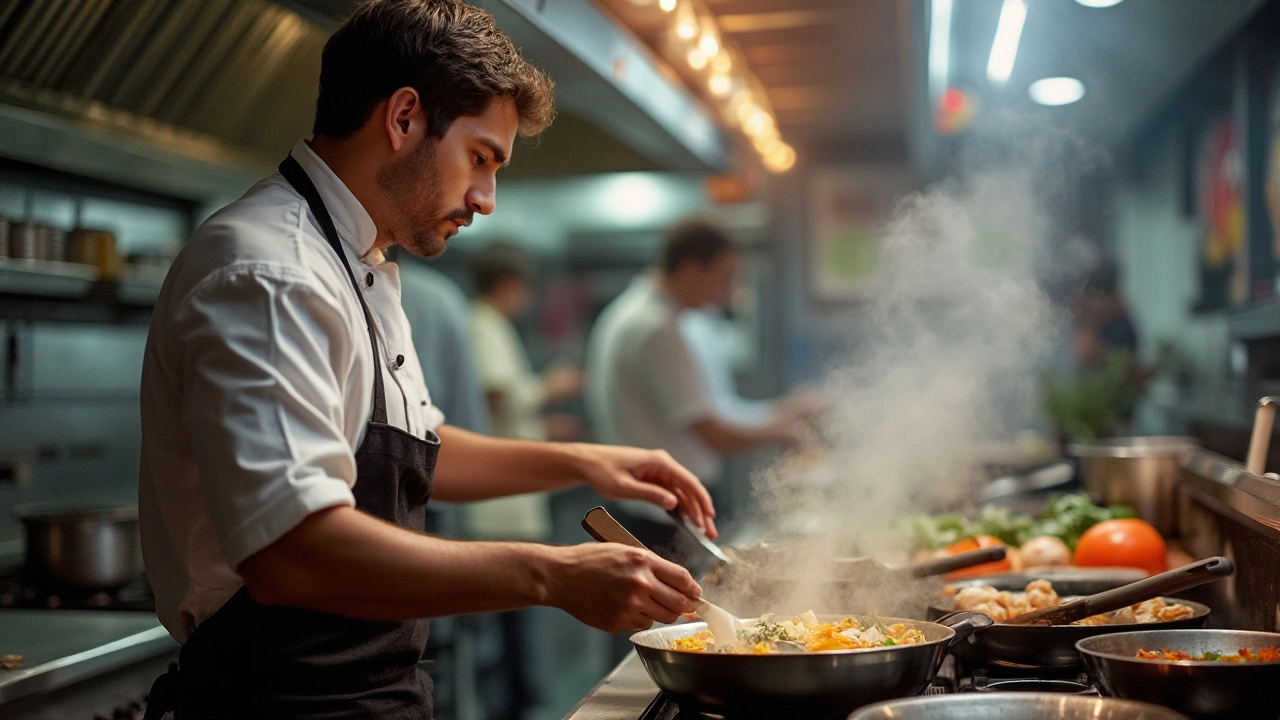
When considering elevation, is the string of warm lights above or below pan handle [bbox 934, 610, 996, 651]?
above

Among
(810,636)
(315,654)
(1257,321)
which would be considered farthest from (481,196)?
(1257,321)

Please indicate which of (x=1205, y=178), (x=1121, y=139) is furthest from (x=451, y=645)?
(x=1121, y=139)

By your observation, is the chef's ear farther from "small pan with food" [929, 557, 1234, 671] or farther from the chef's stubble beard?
"small pan with food" [929, 557, 1234, 671]

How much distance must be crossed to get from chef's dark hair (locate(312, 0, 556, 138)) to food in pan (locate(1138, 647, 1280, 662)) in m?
1.16

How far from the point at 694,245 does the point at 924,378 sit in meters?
1.11

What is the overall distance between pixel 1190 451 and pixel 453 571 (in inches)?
89.7

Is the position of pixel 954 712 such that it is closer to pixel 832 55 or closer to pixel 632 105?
pixel 632 105

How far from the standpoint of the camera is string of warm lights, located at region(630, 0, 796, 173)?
135 inches

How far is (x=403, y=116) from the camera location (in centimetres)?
157

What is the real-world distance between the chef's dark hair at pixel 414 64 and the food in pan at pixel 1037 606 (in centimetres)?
107

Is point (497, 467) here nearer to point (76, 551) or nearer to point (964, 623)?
point (964, 623)

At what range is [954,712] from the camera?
1.19m

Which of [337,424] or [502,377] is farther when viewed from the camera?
[502,377]

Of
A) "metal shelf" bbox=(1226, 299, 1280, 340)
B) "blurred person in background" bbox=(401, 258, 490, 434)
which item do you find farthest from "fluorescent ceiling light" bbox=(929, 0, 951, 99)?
"blurred person in background" bbox=(401, 258, 490, 434)
